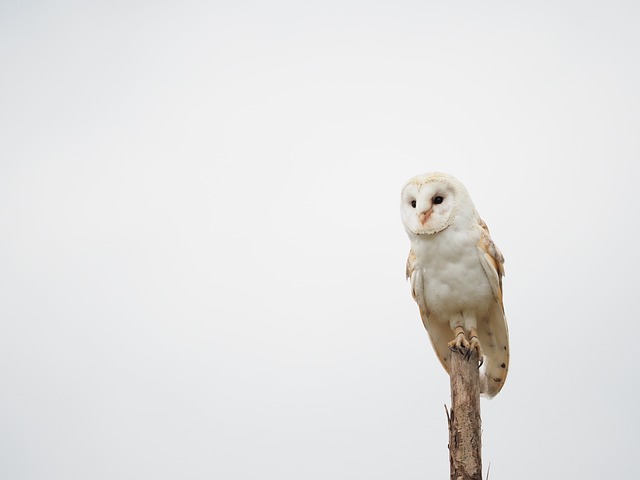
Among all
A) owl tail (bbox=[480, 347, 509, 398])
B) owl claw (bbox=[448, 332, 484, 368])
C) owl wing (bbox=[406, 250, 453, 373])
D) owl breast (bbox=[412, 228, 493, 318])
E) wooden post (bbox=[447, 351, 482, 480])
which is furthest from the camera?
owl tail (bbox=[480, 347, 509, 398])

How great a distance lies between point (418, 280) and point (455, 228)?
0.48 meters

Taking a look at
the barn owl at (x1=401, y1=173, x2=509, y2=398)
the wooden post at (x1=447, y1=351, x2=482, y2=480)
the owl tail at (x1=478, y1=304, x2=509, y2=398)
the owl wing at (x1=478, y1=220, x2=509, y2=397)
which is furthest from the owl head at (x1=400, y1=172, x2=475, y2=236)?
the wooden post at (x1=447, y1=351, x2=482, y2=480)

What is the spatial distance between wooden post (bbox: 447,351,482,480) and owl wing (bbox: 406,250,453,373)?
816 mm

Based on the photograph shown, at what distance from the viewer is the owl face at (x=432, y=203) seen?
525 centimetres

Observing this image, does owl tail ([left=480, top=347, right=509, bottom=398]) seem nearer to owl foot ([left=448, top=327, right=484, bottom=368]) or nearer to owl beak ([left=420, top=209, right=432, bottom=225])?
owl foot ([left=448, top=327, right=484, bottom=368])

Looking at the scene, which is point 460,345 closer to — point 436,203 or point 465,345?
point 465,345

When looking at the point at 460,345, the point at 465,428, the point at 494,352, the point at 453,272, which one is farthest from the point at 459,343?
the point at 465,428

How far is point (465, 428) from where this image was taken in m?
4.55

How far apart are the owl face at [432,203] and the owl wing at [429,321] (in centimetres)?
29

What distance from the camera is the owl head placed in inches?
207

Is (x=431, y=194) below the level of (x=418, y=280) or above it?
above

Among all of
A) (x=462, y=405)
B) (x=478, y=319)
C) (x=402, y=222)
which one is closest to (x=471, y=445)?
(x=462, y=405)

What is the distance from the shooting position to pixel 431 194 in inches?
208

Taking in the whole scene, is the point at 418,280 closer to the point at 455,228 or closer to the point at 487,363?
the point at 455,228
